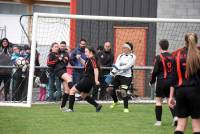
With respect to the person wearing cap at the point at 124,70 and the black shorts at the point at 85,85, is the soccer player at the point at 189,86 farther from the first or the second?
the person wearing cap at the point at 124,70

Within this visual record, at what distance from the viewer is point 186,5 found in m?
22.8

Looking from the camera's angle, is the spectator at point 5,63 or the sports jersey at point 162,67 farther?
the spectator at point 5,63

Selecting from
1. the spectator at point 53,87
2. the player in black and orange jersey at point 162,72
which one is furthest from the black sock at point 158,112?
the spectator at point 53,87

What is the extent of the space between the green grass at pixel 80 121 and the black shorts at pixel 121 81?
68 cm

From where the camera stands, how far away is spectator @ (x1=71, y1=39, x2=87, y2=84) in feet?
59.3

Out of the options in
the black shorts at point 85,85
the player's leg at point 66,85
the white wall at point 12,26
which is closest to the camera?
the black shorts at point 85,85

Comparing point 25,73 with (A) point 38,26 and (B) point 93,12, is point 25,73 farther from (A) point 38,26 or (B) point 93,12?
(B) point 93,12

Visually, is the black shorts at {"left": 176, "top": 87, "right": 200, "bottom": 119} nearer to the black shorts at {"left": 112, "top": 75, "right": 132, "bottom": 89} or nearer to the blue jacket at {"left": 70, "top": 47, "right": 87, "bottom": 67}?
the black shorts at {"left": 112, "top": 75, "right": 132, "bottom": 89}

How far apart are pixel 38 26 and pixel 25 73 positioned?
5.02ft

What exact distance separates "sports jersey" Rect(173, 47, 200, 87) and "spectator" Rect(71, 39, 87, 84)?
27.5 feet

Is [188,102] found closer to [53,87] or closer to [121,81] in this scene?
[121,81]

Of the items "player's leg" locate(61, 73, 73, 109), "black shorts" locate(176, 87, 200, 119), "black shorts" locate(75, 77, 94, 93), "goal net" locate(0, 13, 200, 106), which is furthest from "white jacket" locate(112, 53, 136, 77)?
"black shorts" locate(176, 87, 200, 119)

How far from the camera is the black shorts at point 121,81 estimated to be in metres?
16.3

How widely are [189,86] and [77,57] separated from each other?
9.06 meters
